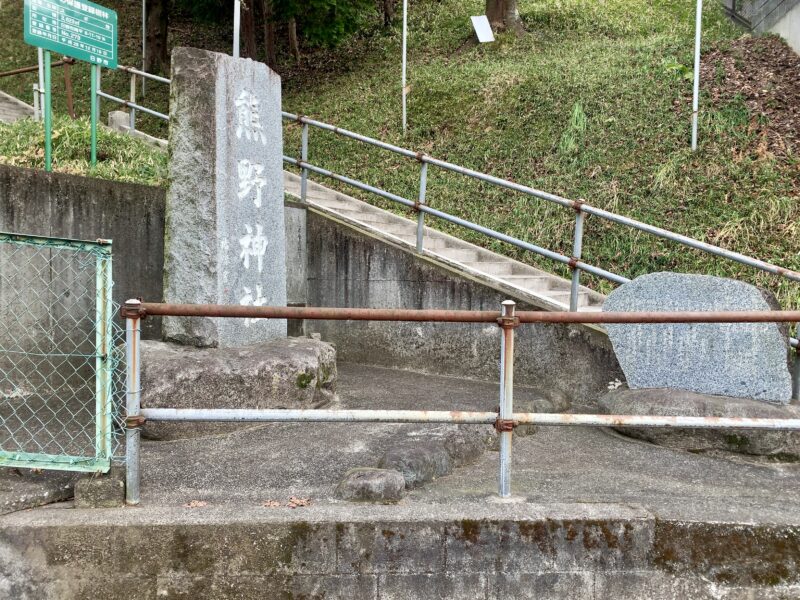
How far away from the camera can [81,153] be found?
295 inches

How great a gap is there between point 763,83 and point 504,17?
6425 mm

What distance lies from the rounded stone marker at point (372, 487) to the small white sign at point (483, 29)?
1248 centimetres

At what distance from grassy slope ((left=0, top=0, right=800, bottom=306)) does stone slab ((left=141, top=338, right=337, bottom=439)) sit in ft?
11.4

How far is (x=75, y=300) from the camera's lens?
5.45m

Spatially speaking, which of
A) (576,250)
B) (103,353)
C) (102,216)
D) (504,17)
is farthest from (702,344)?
(504,17)

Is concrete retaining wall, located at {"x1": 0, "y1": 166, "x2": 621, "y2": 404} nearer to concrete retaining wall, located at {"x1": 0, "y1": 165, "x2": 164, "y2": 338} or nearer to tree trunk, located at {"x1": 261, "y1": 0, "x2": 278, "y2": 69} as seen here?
concrete retaining wall, located at {"x1": 0, "y1": 165, "x2": 164, "y2": 338}

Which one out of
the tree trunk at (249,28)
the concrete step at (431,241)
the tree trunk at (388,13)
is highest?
the tree trunk at (388,13)

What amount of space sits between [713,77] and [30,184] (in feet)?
28.7

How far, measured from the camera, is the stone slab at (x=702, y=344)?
4.50m

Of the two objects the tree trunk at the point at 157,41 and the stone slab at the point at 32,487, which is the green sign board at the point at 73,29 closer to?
the stone slab at the point at 32,487

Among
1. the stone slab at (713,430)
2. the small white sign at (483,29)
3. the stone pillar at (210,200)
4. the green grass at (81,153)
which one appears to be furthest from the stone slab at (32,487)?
the small white sign at (483,29)

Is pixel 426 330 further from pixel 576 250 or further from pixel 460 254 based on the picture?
pixel 576 250

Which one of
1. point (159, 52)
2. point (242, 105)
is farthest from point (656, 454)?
point (159, 52)

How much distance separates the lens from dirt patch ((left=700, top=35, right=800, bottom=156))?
27.9 ft
